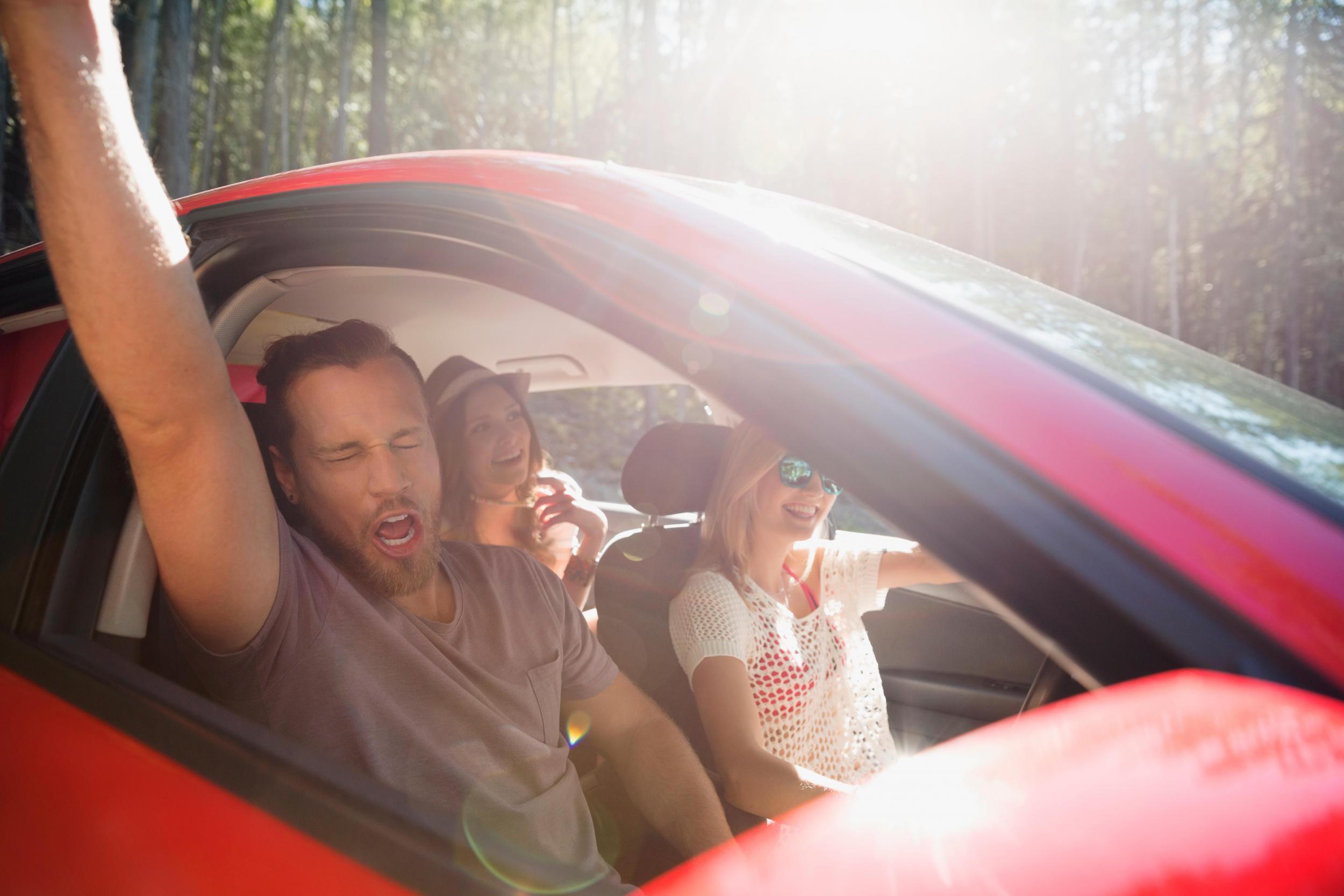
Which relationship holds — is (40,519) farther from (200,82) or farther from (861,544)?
(200,82)

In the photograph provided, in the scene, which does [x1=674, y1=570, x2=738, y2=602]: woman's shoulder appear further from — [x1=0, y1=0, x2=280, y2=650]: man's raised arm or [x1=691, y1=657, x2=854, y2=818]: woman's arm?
[x1=0, y1=0, x2=280, y2=650]: man's raised arm

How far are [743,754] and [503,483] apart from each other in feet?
5.97

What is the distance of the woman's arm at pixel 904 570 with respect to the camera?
2426mm

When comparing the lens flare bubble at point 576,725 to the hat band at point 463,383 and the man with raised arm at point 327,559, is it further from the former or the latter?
the hat band at point 463,383

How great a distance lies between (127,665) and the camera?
1217mm

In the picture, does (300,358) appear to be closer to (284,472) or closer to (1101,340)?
(284,472)

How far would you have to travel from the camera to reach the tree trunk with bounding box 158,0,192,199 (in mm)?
10422

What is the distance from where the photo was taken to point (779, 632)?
220cm

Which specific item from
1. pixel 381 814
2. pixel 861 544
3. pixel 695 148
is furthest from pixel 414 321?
pixel 695 148

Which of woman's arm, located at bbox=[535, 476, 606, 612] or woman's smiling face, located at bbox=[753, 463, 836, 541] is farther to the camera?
woman's arm, located at bbox=[535, 476, 606, 612]

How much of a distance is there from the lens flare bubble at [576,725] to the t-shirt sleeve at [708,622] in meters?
0.31

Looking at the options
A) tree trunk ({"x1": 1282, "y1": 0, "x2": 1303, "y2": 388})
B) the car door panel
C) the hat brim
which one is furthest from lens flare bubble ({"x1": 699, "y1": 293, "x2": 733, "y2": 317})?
tree trunk ({"x1": 1282, "y1": 0, "x2": 1303, "y2": 388})

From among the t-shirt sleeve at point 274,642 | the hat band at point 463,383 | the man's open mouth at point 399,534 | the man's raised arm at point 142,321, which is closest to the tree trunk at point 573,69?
the hat band at point 463,383

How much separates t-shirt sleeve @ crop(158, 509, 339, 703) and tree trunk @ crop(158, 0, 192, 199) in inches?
422
